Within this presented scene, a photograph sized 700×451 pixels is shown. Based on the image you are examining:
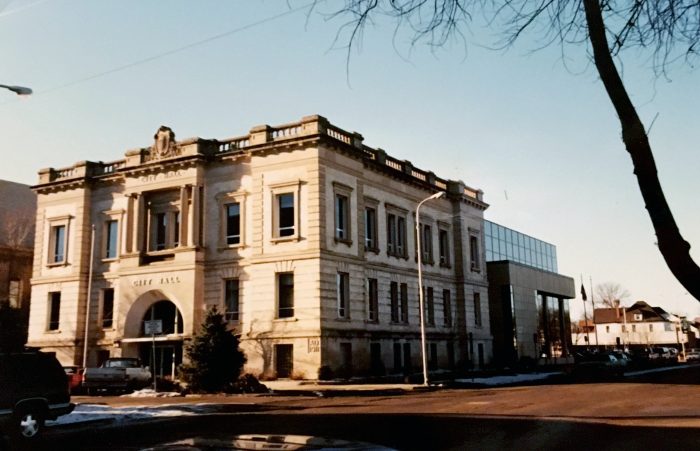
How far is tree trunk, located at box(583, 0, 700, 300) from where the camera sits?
4.43 meters

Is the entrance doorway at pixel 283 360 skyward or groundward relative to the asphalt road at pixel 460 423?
skyward

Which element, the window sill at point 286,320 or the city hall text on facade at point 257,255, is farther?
the city hall text on facade at point 257,255

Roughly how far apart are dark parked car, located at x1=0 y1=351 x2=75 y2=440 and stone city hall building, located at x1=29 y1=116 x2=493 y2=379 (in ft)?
66.6

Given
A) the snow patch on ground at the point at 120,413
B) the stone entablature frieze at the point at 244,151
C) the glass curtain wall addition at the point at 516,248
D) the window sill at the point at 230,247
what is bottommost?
the snow patch on ground at the point at 120,413

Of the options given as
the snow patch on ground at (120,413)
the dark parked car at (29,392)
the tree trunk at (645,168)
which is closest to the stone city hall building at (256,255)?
the snow patch on ground at (120,413)

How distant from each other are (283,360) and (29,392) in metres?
22.6

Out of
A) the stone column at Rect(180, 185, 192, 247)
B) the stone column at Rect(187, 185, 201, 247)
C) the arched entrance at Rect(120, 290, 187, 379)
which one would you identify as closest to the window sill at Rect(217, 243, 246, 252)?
the stone column at Rect(187, 185, 201, 247)

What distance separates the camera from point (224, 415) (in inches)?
817

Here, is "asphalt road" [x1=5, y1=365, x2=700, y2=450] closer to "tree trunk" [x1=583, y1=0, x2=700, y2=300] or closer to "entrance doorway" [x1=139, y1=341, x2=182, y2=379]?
"tree trunk" [x1=583, y1=0, x2=700, y2=300]

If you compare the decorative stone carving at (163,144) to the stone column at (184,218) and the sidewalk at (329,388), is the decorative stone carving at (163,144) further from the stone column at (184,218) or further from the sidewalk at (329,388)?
the sidewalk at (329,388)

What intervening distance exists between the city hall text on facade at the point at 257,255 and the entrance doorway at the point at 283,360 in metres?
0.07

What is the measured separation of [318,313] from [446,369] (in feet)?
51.4

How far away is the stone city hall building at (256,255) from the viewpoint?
1500 inches

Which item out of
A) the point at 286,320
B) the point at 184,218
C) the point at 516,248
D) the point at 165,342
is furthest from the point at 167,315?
the point at 516,248
